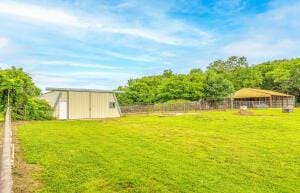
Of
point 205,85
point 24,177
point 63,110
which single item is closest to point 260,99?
point 205,85

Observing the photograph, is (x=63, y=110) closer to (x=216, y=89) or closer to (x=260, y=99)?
(x=216, y=89)

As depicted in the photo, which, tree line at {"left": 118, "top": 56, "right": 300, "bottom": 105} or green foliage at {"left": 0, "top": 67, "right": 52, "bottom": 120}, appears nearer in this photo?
green foliage at {"left": 0, "top": 67, "right": 52, "bottom": 120}

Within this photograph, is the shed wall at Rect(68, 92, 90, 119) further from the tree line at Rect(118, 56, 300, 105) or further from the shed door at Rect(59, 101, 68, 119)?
the tree line at Rect(118, 56, 300, 105)

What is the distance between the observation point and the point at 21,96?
2753 centimetres

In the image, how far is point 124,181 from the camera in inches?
281

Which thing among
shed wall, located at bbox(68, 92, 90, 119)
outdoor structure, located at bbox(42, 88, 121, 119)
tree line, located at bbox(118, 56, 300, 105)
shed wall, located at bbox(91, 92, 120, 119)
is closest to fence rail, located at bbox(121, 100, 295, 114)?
tree line, located at bbox(118, 56, 300, 105)

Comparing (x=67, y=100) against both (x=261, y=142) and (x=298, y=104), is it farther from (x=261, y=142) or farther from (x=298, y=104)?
(x=298, y=104)

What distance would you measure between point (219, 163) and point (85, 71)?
35.0 m

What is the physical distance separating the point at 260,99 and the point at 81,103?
110 feet

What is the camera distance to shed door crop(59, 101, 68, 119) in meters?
31.0

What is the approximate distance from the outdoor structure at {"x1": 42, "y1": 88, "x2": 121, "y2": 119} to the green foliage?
5.67 ft

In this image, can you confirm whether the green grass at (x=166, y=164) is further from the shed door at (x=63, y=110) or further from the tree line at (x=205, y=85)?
the tree line at (x=205, y=85)

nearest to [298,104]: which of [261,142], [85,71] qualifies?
[85,71]

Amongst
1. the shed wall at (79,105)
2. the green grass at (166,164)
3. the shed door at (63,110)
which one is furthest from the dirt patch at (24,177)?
the shed wall at (79,105)
